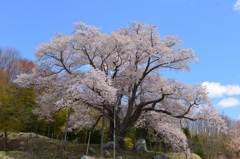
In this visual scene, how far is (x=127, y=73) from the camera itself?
14.3 m

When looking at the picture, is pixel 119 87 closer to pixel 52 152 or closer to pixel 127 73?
pixel 127 73

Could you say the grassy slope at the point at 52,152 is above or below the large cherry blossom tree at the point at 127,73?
below

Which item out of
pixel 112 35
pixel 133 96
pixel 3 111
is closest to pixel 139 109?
pixel 133 96

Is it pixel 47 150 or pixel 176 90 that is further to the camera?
pixel 47 150

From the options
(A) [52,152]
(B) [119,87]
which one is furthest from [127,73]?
(A) [52,152]

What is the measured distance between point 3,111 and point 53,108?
8.29ft

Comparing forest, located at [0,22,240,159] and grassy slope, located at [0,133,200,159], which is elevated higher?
forest, located at [0,22,240,159]

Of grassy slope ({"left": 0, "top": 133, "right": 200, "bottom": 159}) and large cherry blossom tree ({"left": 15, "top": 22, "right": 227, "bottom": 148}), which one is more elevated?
large cherry blossom tree ({"left": 15, "top": 22, "right": 227, "bottom": 148})

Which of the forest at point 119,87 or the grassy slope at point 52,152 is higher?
the forest at point 119,87

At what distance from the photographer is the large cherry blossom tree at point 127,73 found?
43.5ft

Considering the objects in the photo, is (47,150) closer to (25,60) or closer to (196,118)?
(196,118)

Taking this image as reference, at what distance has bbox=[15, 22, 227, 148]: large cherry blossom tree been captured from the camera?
13.3 m

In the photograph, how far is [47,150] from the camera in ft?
47.6

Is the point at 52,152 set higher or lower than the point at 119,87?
lower
